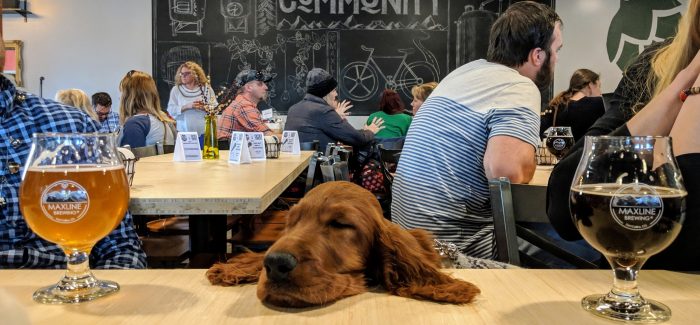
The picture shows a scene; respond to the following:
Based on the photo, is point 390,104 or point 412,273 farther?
point 390,104

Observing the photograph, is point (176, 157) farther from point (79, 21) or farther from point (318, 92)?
point (79, 21)

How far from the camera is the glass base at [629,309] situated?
625 mm

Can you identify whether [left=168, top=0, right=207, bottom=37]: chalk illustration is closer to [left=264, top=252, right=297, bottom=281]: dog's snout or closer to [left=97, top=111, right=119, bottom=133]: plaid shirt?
[left=97, top=111, right=119, bottom=133]: plaid shirt

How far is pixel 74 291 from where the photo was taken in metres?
0.69

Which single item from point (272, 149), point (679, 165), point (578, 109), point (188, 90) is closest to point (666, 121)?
point (679, 165)

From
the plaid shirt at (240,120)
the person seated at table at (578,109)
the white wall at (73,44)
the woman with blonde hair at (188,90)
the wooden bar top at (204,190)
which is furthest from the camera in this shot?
the white wall at (73,44)

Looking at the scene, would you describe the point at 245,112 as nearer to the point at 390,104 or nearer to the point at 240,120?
the point at 240,120

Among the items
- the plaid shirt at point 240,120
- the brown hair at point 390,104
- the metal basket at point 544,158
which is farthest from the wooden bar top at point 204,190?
the brown hair at point 390,104

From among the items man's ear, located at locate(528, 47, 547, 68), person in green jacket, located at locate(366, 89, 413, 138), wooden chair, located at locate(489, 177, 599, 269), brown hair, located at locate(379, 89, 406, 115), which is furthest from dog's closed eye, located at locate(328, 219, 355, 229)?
brown hair, located at locate(379, 89, 406, 115)

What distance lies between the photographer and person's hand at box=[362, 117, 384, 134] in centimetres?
609

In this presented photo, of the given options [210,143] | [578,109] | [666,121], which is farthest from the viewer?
[578,109]

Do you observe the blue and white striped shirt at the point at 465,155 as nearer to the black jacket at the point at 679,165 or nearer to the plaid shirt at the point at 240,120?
the black jacket at the point at 679,165

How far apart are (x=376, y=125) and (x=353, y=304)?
564 cm

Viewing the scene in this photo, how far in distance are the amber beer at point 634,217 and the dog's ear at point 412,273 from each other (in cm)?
16
